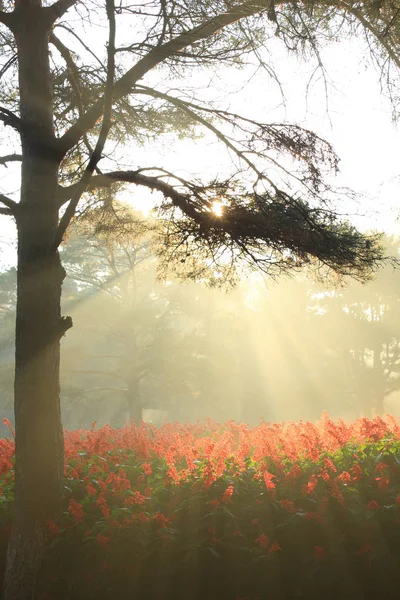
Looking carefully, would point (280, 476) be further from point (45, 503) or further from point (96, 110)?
point (96, 110)

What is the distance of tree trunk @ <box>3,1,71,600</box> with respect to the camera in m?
4.99

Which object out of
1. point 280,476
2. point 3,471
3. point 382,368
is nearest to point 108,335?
point 382,368

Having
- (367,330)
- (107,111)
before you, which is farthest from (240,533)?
(367,330)

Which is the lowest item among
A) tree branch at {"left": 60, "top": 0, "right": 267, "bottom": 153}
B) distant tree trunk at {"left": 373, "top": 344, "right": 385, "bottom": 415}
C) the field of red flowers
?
the field of red flowers

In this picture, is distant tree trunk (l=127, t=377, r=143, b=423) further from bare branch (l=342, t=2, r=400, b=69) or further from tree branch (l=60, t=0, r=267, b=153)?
bare branch (l=342, t=2, r=400, b=69)

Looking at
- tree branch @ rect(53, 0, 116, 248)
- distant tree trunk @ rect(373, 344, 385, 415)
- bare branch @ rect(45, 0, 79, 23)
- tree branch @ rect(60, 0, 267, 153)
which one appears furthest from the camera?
distant tree trunk @ rect(373, 344, 385, 415)

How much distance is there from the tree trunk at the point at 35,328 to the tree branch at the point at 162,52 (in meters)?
0.36

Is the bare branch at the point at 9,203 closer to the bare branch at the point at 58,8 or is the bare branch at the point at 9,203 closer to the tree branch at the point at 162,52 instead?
the tree branch at the point at 162,52

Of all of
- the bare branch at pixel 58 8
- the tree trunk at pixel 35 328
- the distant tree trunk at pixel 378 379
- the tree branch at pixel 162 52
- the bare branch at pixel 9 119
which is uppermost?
the distant tree trunk at pixel 378 379

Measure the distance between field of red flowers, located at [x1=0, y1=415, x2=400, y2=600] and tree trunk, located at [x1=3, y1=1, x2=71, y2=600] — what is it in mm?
272

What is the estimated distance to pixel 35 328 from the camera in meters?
5.30

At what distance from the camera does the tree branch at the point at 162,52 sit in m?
5.43

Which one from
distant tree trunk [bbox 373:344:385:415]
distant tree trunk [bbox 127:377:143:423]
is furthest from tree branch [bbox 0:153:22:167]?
distant tree trunk [bbox 373:344:385:415]

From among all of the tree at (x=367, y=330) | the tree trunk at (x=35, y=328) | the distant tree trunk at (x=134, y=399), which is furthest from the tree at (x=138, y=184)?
the tree at (x=367, y=330)
